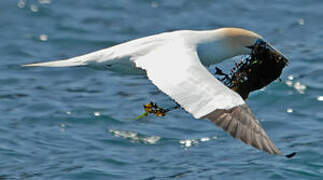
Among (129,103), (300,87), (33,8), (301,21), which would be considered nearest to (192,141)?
(129,103)

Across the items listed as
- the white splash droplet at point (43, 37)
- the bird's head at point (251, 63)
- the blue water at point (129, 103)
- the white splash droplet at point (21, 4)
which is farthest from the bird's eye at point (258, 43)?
the white splash droplet at point (21, 4)

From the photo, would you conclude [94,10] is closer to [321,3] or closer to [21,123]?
[321,3]

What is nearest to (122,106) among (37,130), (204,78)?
(37,130)

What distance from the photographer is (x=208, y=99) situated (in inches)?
281

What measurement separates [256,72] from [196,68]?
4.20ft

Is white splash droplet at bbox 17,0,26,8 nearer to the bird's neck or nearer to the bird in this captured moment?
the bird

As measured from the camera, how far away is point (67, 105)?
12.3 m

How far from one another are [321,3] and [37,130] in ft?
27.5

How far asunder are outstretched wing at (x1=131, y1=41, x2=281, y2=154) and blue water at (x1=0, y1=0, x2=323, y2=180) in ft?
6.98

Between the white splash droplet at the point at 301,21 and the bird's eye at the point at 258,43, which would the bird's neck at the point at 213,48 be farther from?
the white splash droplet at the point at 301,21

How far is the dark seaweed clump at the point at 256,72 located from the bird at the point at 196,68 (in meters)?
0.13

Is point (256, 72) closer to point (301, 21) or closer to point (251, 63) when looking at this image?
point (251, 63)

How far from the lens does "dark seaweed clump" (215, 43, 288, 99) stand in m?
8.68

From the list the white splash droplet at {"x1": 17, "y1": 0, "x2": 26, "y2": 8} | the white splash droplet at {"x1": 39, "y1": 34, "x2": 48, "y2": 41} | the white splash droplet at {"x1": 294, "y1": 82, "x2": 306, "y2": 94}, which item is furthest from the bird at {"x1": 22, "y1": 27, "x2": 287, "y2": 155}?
the white splash droplet at {"x1": 17, "y1": 0, "x2": 26, "y2": 8}
